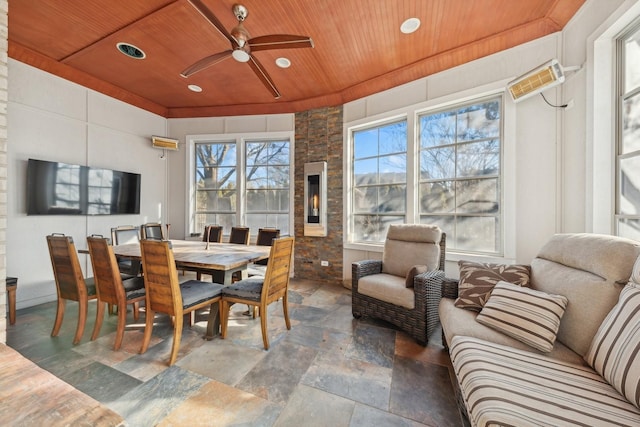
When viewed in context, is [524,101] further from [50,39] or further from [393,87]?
[50,39]

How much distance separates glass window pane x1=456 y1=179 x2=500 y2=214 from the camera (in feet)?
9.23

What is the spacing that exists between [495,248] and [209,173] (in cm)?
478

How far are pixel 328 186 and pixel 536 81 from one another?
275 cm

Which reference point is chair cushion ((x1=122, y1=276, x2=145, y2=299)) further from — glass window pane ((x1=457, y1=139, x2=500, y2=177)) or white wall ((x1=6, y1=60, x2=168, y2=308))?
glass window pane ((x1=457, y1=139, x2=500, y2=177))

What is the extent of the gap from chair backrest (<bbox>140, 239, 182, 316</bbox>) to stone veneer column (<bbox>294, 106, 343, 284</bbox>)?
2.54 meters

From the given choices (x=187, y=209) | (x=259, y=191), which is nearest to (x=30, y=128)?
(x=187, y=209)

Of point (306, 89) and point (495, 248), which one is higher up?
point (306, 89)

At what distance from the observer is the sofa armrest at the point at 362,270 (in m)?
2.67

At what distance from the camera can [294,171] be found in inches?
172

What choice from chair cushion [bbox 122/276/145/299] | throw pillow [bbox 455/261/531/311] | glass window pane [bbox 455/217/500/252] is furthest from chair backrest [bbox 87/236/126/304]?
glass window pane [bbox 455/217/500/252]

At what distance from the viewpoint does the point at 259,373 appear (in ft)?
5.72

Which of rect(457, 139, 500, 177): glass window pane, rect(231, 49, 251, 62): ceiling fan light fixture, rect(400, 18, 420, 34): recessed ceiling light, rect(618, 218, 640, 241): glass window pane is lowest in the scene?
rect(618, 218, 640, 241): glass window pane

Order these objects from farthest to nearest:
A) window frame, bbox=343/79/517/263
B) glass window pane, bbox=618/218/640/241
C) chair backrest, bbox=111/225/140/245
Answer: chair backrest, bbox=111/225/140/245, window frame, bbox=343/79/517/263, glass window pane, bbox=618/218/640/241

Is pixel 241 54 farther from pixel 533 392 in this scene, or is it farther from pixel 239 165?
pixel 533 392
